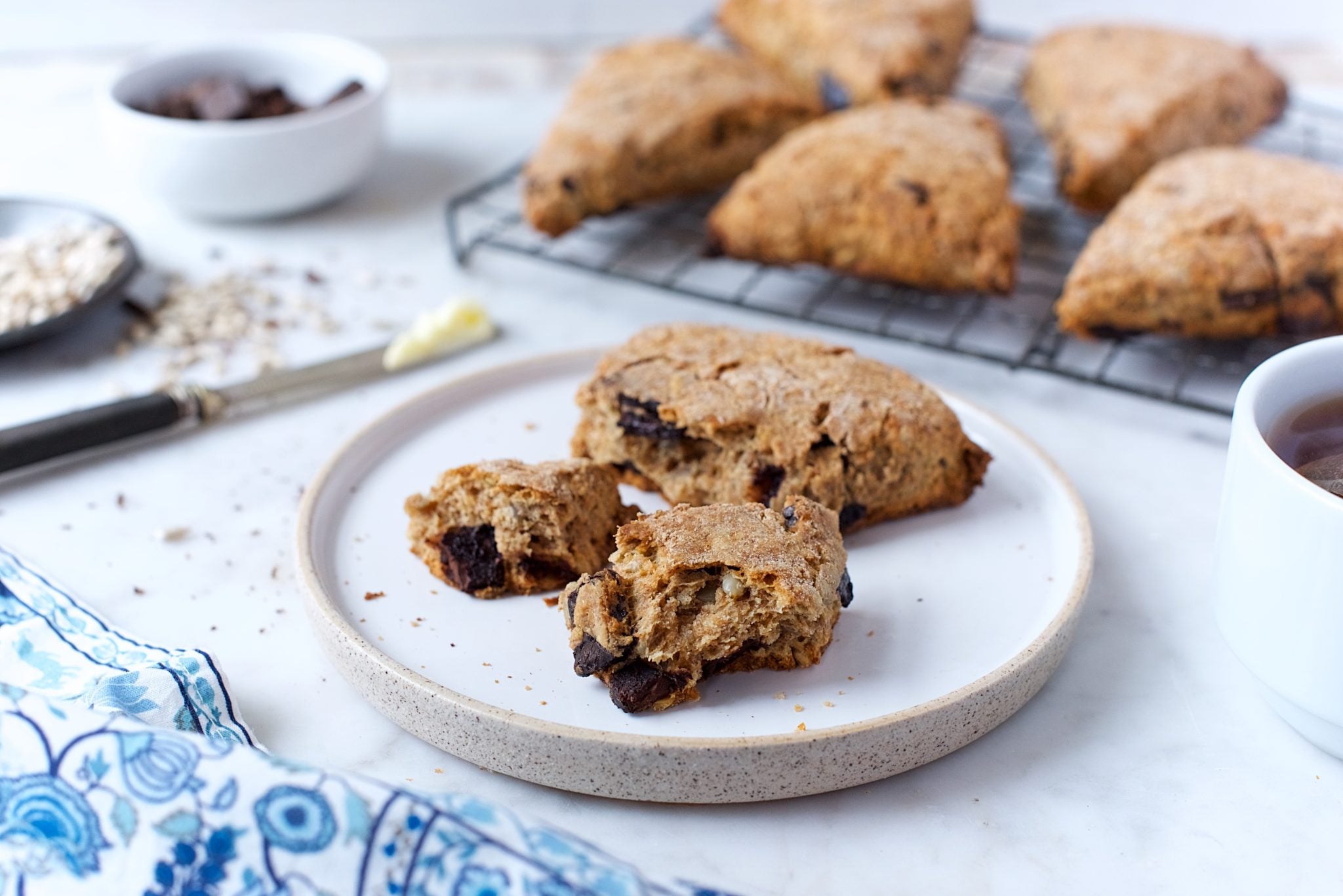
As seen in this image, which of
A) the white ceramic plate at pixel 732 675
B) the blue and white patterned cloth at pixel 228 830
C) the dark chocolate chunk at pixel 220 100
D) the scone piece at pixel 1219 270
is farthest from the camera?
the dark chocolate chunk at pixel 220 100

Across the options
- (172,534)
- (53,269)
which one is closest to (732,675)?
(172,534)

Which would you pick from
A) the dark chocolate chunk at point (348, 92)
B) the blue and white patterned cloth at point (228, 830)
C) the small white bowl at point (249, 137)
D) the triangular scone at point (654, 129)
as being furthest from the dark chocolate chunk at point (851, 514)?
the dark chocolate chunk at point (348, 92)

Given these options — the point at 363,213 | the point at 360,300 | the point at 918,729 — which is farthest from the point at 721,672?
the point at 363,213

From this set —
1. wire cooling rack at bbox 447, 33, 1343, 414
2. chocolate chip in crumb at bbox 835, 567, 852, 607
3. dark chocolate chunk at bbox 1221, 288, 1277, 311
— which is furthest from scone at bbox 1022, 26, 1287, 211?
chocolate chip in crumb at bbox 835, 567, 852, 607

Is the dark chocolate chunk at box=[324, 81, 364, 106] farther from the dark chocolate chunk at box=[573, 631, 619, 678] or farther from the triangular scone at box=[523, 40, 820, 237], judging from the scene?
the dark chocolate chunk at box=[573, 631, 619, 678]

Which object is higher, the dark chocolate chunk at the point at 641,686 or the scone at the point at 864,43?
the scone at the point at 864,43

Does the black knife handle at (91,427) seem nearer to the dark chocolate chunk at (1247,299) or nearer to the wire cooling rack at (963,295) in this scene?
the wire cooling rack at (963,295)
